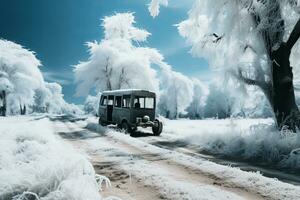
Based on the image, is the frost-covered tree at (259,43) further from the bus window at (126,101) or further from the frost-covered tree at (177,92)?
the frost-covered tree at (177,92)

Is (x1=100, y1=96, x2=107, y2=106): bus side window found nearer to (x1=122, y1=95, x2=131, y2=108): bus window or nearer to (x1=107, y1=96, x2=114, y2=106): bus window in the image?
(x1=107, y1=96, x2=114, y2=106): bus window

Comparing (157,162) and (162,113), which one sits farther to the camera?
(162,113)

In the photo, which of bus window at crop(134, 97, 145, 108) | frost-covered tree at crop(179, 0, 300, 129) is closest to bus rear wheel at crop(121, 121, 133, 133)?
bus window at crop(134, 97, 145, 108)

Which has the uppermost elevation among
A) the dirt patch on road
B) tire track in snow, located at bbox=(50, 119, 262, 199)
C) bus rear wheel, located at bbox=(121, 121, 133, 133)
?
bus rear wheel, located at bbox=(121, 121, 133, 133)

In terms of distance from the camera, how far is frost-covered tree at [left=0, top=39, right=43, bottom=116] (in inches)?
2122

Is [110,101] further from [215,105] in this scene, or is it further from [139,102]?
[215,105]

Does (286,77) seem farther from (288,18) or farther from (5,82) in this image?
(5,82)

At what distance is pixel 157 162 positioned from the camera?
28.1 ft

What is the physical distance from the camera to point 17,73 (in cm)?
5556

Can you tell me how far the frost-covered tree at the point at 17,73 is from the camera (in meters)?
53.9

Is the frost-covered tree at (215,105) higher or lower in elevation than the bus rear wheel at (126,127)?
higher

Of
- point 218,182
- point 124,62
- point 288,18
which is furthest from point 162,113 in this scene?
point 218,182

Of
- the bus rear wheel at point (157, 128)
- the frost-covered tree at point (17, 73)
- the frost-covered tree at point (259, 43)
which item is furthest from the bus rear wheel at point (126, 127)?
the frost-covered tree at point (17, 73)

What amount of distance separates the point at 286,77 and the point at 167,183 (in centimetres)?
871
